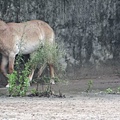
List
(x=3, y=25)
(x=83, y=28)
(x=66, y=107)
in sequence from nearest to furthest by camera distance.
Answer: (x=66, y=107) → (x=3, y=25) → (x=83, y=28)

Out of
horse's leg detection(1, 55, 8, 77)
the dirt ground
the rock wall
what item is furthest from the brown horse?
the dirt ground

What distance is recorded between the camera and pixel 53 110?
7.46 m

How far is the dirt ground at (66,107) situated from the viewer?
693 centimetres

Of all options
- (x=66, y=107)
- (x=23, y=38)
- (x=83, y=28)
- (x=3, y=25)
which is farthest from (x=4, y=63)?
(x=66, y=107)

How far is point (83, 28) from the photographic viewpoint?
1216 centimetres

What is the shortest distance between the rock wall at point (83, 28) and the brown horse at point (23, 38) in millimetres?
239

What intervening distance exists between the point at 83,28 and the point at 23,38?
1.38 m

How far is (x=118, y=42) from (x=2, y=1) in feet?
8.82

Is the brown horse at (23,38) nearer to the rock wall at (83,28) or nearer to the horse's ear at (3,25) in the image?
the horse's ear at (3,25)

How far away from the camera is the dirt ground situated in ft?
22.7

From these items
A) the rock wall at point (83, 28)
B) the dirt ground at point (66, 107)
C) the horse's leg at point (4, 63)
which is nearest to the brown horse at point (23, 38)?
the horse's leg at point (4, 63)

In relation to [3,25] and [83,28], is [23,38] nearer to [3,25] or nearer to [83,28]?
[3,25]

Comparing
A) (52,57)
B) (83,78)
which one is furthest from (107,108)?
(83,78)

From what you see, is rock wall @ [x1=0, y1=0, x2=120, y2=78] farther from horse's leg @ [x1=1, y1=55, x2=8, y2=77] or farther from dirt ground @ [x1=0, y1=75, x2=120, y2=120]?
dirt ground @ [x1=0, y1=75, x2=120, y2=120]
